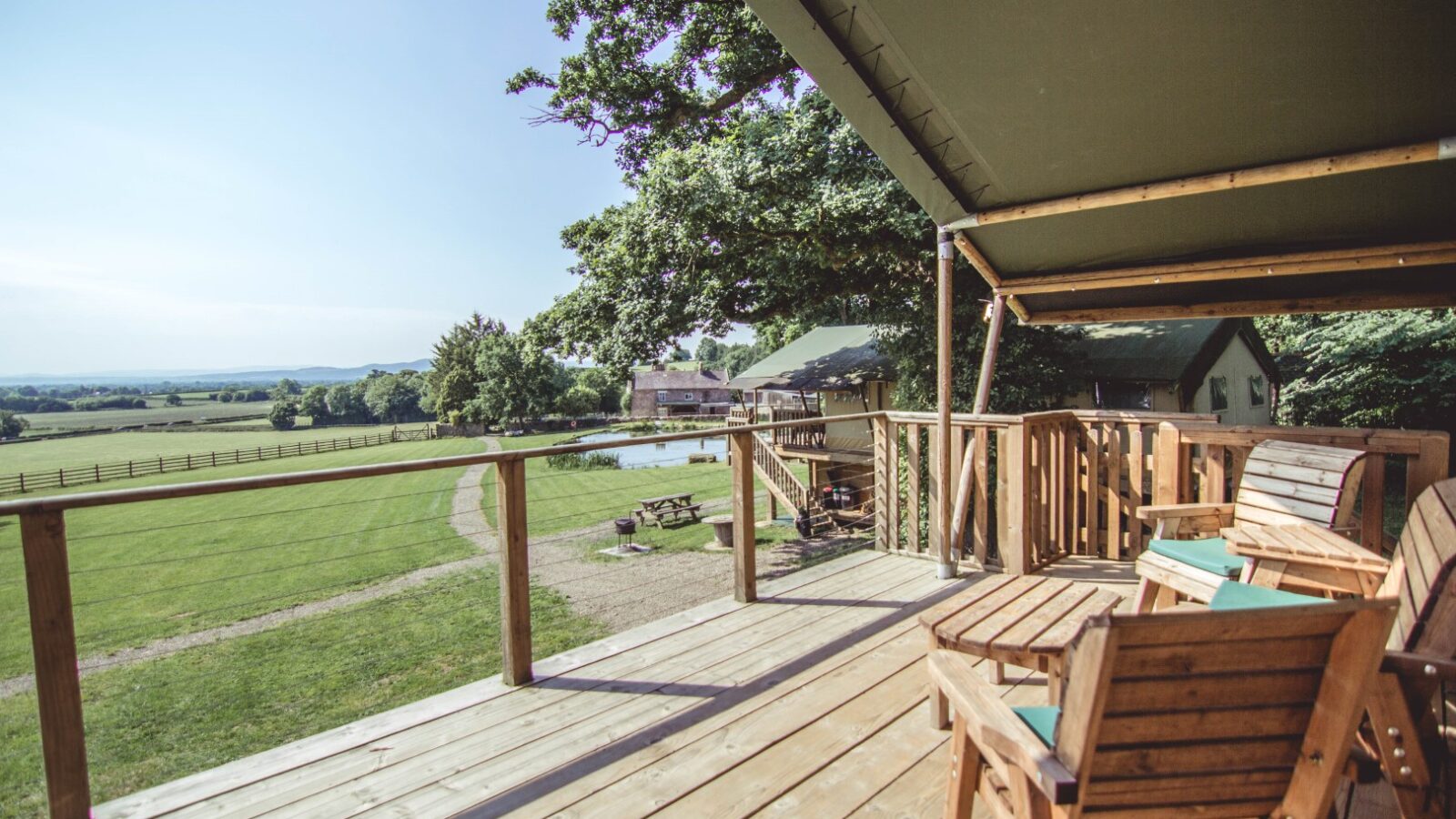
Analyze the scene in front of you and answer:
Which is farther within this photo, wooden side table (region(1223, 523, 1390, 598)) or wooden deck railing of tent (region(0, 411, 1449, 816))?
wooden side table (region(1223, 523, 1390, 598))

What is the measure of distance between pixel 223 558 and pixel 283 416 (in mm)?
34541

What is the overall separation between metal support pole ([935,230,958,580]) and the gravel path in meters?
5.16

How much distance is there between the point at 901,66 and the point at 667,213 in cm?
741

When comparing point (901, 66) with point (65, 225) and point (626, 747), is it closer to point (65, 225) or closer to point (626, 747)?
point (626, 747)

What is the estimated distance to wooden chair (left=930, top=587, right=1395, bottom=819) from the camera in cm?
105

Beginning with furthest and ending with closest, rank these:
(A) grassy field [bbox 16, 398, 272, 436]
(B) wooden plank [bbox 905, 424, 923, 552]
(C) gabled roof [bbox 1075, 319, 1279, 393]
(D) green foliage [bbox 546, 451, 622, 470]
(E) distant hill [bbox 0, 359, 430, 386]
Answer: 1. (E) distant hill [bbox 0, 359, 430, 386]
2. (A) grassy field [bbox 16, 398, 272, 436]
3. (D) green foliage [bbox 546, 451, 622, 470]
4. (C) gabled roof [bbox 1075, 319, 1279, 393]
5. (B) wooden plank [bbox 905, 424, 923, 552]

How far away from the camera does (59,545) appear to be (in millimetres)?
1729

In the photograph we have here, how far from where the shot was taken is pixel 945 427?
411cm

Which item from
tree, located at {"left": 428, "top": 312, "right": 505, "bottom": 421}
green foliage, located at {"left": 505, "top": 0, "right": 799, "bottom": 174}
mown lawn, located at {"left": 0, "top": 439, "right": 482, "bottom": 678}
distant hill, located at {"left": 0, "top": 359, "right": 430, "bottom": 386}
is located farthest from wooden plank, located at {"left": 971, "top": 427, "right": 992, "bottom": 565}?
distant hill, located at {"left": 0, "top": 359, "right": 430, "bottom": 386}

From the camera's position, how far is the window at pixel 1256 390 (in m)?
14.4

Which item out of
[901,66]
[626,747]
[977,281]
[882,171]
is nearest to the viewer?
[626,747]

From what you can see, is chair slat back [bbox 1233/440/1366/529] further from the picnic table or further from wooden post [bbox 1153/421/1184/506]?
the picnic table

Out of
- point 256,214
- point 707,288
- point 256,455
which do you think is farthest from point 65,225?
point 707,288

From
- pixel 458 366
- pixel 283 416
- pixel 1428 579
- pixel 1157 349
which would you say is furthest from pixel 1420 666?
pixel 458 366
